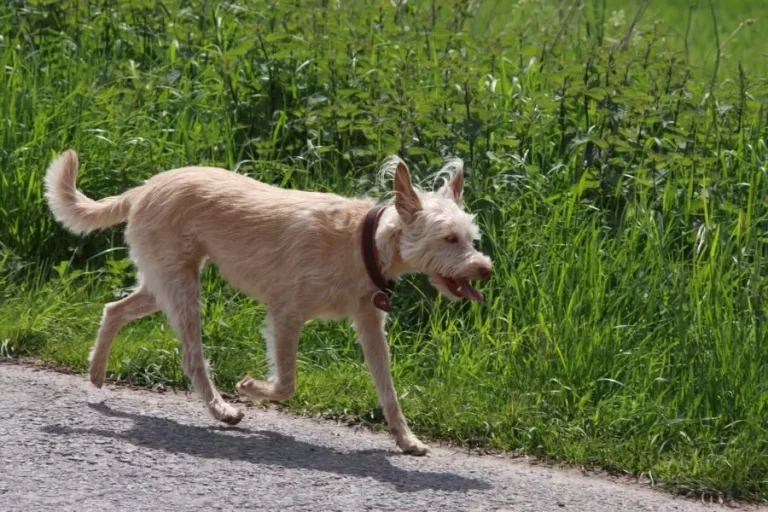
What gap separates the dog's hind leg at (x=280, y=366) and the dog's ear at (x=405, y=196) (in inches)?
25.9

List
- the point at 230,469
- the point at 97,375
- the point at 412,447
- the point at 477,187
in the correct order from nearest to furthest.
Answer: the point at 230,469 → the point at 412,447 → the point at 97,375 → the point at 477,187

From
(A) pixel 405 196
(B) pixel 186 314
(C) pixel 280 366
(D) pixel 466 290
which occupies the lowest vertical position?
(C) pixel 280 366

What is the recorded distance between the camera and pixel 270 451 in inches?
210

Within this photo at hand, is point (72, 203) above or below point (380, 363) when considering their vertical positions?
above

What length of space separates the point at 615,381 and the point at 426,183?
177 centimetres

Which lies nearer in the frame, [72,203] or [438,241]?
[438,241]

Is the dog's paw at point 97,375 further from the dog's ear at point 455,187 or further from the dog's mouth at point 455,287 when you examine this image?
the dog's ear at point 455,187

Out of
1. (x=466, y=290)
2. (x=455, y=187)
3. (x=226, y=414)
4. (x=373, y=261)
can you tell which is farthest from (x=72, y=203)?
(x=466, y=290)

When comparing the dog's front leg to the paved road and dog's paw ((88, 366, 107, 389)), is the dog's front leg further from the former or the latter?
dog's paw ((88, 366, 107, 389))

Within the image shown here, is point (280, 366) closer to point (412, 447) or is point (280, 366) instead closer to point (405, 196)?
point (412, 447)

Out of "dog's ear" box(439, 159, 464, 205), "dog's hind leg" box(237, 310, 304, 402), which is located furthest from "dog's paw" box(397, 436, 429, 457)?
"dog's ear" box(439, 159, 464, 205)

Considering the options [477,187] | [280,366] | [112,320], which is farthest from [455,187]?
[112,320]

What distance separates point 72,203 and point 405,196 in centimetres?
173

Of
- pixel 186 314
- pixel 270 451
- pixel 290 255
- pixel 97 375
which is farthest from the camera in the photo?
pixel 97 375
